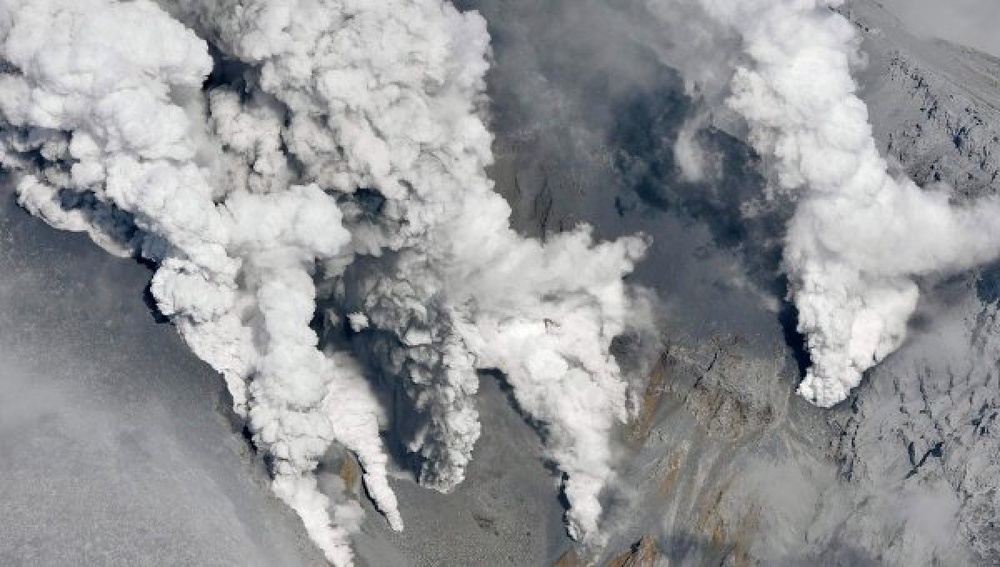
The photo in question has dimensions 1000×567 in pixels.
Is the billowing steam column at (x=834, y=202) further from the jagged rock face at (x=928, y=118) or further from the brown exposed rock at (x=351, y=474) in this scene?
the brown exposed rock at (x=351, y=474)

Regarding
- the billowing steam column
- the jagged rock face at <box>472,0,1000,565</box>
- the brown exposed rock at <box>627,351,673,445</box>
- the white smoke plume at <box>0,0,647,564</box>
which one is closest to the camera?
the white smoke plume at <box>0,0,647,564</box>

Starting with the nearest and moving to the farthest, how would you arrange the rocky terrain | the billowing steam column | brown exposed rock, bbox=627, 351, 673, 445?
the billowing steam column
the rocky terrain
brown exposed rock, bbox=627, 351, 673, 445

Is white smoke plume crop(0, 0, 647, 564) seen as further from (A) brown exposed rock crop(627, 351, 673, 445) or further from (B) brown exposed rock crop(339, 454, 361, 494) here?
(A) brown exposed rock crop(627, 351, 673, 445)

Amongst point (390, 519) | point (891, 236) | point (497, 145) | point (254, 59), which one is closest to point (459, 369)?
point (390, 519)

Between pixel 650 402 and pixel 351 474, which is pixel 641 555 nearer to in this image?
pixel 650 402

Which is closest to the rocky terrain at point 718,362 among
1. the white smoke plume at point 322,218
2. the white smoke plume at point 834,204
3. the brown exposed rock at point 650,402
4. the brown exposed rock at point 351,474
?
the brown exposed rock at point 650,402

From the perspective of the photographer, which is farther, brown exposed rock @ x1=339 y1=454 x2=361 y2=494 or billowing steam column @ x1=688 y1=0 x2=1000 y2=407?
billowing steam column @ x1=688 y1=0 x2=1000 y2=407

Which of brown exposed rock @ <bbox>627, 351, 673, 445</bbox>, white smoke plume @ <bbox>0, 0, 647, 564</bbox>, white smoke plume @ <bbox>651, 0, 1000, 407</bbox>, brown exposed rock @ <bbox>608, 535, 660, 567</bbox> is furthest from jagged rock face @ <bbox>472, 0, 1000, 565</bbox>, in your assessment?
white smoke plume @ <bbox>0, 0, 647, 564</bbox>
